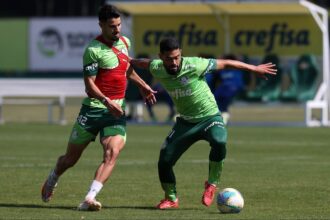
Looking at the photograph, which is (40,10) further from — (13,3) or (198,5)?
(198,5)

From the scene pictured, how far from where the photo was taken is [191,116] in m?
13.0

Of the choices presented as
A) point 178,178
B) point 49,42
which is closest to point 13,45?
point 49,42

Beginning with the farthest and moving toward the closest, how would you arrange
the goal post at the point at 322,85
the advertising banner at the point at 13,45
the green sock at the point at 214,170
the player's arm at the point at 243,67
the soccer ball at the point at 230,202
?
the advertising banner at the point at 13,45 → the goal post at the point at 322,85 → the green sock at the point at 214,170 → the player's arm at the point at 243,67 → the soccer ball at the point at 230,202

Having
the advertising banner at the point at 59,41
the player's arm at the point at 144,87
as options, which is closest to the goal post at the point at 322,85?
the advertising banner at the point at 59,41

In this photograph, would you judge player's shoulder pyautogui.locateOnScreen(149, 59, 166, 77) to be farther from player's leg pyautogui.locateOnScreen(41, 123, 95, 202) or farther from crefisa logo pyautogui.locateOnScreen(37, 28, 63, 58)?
crefisa logo pyautogui.locateOnScreen(37, 28, 63, 58)

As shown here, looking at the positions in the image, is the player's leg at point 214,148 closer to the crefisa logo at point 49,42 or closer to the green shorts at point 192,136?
the green shorts at point 192,136

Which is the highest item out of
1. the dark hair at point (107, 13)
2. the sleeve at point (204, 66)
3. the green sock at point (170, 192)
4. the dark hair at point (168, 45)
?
the dark hair at point (107, 13)

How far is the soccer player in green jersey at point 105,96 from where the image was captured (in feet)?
41.1

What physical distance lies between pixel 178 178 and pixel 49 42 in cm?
Answer: 3125

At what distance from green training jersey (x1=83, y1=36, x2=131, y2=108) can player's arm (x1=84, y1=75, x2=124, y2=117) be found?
13 centimetres

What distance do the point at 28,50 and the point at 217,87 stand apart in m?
19.1

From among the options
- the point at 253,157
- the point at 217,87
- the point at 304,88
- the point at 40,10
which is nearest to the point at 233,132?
the point at 217,87

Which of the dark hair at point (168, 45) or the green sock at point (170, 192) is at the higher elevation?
the dark hair at point (168, 45)

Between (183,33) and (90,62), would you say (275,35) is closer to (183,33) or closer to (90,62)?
(183,33)
